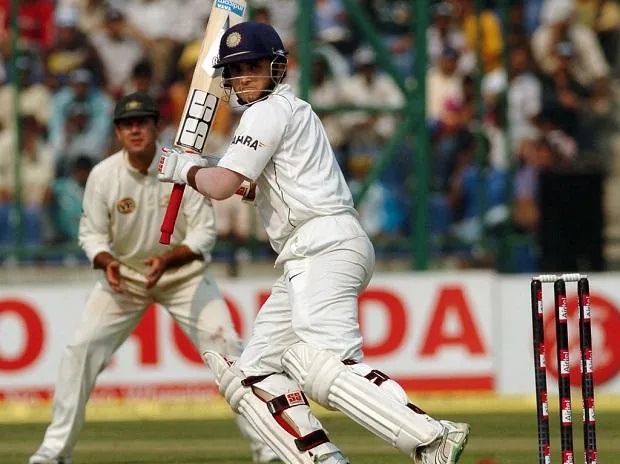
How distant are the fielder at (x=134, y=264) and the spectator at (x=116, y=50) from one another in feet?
14.5

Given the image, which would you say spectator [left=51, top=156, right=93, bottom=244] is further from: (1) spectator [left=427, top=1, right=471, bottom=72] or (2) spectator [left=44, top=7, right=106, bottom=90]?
(1) spectator [left=427, top=1, right=471, bottom=72]

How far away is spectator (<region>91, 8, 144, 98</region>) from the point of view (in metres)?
11.5

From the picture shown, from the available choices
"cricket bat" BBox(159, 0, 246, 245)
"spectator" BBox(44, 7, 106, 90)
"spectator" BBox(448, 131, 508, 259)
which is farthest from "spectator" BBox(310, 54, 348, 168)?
"cricket bat" BBox(159, 0, 246, 245)

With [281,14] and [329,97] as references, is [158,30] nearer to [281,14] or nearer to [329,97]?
[281,14]

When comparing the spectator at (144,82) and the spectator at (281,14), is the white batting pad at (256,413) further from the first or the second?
the spectator at (144,82)

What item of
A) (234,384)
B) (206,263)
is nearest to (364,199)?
(206,263)

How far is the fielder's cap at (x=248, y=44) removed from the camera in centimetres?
516

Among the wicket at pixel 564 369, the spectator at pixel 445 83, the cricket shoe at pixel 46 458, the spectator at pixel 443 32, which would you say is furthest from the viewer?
the spectator at pixel 443 32

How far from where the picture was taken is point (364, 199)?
10.7 meters

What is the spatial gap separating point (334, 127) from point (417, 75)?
1000 millimetres

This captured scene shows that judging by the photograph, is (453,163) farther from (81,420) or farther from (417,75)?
(81,420)

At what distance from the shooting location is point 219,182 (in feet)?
16.6

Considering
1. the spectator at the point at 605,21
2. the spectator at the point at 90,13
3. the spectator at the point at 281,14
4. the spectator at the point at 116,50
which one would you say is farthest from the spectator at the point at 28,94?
the spectator at the point at 605,21

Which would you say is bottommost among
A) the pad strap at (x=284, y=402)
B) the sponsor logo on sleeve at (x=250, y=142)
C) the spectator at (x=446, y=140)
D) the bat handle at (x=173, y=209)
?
the pad strap at (x=284, y=402)
